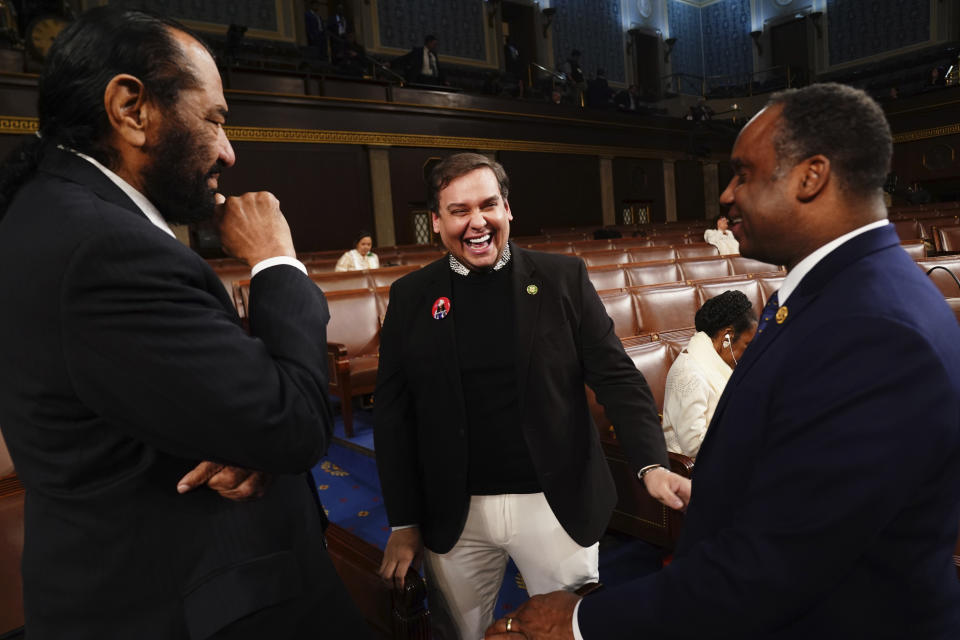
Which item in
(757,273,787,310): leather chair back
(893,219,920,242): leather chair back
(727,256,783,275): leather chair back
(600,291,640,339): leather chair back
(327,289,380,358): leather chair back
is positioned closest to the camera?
(600,291,640,339): leather chair back

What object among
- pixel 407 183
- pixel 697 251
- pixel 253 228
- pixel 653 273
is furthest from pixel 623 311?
pixel 407 183

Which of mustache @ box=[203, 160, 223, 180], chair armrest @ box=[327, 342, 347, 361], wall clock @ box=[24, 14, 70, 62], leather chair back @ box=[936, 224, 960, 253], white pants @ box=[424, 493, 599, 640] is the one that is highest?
wall clock @ box=[24, 14, 70, 62]

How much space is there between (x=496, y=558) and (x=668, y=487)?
46cm

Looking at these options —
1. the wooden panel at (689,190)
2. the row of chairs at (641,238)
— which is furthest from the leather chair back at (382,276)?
the wooden panel at (689,190)

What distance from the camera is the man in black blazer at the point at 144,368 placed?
683 millimetres

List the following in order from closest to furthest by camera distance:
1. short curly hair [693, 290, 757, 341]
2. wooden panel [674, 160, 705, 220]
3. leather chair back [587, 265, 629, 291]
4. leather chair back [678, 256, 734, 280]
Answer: short curly hair [693, 290, 757, 341], leather chair back [587, 265, 629, 291], leather chair back [678, 256, 734, 280], wooden panel [674, 160, 705, 220]

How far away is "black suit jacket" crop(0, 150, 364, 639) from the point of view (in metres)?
Result: 0.68

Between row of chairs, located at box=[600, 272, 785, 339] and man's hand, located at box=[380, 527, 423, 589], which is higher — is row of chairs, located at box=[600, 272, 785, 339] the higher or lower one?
the higher one

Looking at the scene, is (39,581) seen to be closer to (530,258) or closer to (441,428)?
(441,428)

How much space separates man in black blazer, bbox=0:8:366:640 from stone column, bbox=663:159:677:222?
15811 millimetres

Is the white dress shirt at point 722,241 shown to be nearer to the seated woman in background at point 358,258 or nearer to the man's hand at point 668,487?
the seated woman in background at point 358,258

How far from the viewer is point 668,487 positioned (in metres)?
1.39

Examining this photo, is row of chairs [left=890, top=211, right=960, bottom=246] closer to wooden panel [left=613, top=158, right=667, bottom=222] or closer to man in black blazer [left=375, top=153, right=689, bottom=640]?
wooden panel [left=613, top=158, right=667, bottom=222]

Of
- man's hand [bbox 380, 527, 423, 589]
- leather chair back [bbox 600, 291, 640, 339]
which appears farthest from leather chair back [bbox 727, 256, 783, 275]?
man's hand [bbox 380, 527, 423, 589]
